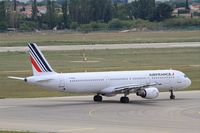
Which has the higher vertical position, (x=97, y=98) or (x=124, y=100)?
(x=124, y=100)

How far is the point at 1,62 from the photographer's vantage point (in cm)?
10775

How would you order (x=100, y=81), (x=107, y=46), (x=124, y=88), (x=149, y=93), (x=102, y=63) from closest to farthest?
(x=149, y=93), (x=124, y=88), (x=100, y=81), (x=102, y=63), (x=107, y=46)

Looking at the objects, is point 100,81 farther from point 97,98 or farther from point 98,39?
point 98,39

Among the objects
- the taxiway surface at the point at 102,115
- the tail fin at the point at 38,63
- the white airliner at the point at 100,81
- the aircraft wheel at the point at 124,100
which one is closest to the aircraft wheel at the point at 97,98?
the white airliner at the point at 100,81

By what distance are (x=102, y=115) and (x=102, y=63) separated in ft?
167

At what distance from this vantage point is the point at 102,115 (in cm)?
5438

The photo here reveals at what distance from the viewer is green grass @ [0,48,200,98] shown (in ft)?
249

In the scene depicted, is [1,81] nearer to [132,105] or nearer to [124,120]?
[132,105]

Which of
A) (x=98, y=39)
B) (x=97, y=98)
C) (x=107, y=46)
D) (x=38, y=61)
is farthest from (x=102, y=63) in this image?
(x=98, y=39)

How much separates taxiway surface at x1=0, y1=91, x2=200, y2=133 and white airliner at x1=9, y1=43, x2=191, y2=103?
97 cm

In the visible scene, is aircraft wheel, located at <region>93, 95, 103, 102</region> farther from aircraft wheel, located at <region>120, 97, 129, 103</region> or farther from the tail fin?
the tail fin

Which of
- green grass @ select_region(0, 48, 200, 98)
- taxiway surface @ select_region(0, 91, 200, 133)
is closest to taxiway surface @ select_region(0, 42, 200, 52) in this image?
green grass @ select_region(0, 48, 200, 98)

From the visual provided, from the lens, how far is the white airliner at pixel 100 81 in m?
62.8

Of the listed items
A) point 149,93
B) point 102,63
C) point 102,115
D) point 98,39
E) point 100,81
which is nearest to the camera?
point 102,115
